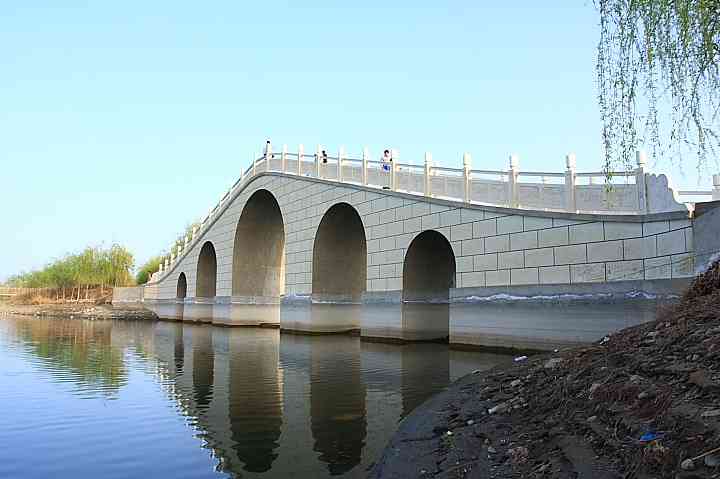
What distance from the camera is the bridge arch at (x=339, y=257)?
74.6ft

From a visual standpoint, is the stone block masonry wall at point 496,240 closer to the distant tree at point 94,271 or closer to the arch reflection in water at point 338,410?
the arch reflection in water at point 338,410

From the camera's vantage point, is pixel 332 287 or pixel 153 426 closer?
Answer: pixel 153 426

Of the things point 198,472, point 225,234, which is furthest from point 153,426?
point 225,234

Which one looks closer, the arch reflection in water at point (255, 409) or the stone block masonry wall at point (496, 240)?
the arch reflection in water at point (255, 409)

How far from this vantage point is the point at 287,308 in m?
23.8

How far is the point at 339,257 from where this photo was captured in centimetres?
2358

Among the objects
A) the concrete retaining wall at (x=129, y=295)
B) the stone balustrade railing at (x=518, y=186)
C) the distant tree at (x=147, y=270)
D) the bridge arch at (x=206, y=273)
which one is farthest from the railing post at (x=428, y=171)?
the distant tree at (x=147, y=270)

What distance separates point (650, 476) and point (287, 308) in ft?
71.1

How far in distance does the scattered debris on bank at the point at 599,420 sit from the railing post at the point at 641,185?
6.04m

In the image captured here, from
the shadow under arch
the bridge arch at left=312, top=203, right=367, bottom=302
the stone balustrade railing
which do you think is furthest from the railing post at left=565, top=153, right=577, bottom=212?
the bridge arch at left=312, top=203, right=367, bottom=302

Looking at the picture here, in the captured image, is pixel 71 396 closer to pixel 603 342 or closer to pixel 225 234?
pixel 603 342

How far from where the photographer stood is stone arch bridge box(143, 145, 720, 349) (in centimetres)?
1120

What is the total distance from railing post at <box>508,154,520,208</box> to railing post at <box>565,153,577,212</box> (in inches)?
57.7

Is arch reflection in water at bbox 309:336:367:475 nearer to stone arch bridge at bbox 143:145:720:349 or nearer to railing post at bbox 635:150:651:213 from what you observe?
stone arch bridge at bbox 143:145:720:349
